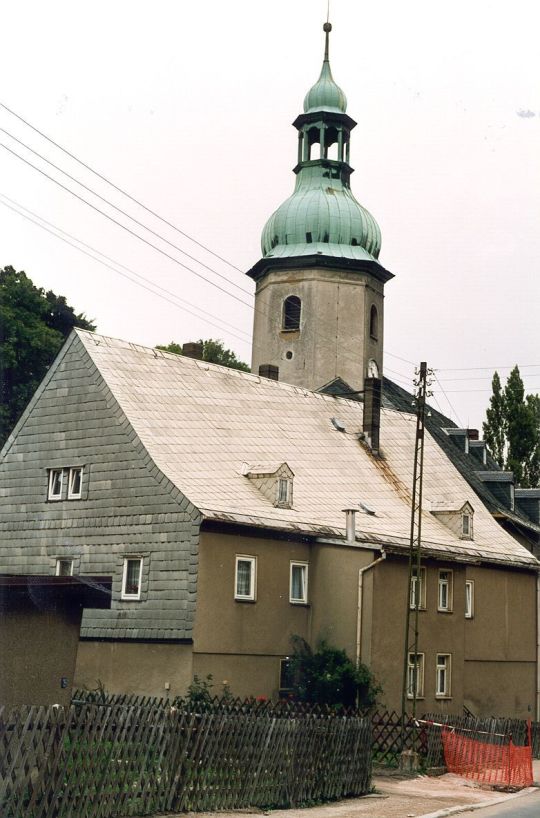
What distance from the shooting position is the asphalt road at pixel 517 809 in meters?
19.3

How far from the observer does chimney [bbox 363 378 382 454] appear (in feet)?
138

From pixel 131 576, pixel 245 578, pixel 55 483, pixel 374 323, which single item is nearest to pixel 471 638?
pixel 245 578

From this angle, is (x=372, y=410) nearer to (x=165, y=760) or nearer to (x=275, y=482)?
(x=275, y=482)

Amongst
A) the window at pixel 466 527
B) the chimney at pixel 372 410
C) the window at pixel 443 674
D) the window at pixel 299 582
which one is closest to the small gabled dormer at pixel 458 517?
the window at pixel 466 527

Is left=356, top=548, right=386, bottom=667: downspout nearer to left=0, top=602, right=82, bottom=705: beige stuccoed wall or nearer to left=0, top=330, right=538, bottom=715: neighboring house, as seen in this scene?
left=0, top=330, right=538, bottom=715: neighboring house

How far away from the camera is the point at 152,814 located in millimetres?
16719

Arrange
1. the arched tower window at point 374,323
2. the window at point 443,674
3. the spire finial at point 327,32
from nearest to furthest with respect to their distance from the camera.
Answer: the window at point 443,674 < the arched tower window at point 374,323 < the spire finial at point 327,32

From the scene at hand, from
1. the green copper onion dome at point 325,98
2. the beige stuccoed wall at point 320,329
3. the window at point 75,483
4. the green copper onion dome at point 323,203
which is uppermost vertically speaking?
the green copper onion dome at point 325,98

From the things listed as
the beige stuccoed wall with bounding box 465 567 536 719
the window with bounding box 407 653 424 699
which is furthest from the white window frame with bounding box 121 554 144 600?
the beige stuccoed wall with bounding box 465 567 536 719

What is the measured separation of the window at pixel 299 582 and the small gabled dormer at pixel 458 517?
303 inches

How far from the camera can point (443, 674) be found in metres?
34.9

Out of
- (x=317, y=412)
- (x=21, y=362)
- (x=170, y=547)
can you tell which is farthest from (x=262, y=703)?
(x=21, y=362)

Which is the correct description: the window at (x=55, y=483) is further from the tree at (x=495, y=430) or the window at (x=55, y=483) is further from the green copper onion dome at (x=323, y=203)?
the tree at (x=495, y=430)

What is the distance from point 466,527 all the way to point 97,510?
13287 mm
